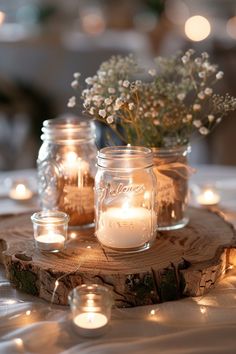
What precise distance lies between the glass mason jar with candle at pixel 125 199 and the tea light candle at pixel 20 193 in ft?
1.74

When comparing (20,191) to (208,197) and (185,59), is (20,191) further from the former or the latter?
Answer: (185,59)

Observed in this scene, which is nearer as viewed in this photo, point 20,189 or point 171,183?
point 171,183

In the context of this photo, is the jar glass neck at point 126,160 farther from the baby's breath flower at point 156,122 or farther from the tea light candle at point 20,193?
the tea light candle at point 20,193

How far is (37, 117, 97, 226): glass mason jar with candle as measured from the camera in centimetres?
136

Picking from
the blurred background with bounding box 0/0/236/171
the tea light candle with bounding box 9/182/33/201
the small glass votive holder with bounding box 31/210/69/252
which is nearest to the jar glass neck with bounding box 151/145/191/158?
the small glass votive holder with bounding box 31/210/69/252

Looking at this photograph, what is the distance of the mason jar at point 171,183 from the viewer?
1.32m

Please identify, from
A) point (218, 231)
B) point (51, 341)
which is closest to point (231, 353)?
point (51, 341)

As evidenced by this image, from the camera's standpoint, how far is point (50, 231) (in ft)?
4.04

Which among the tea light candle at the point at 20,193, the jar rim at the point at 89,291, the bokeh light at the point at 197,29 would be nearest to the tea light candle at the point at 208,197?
the tea light candle at the point at 20,193

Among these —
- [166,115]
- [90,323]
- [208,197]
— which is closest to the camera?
[90,323]

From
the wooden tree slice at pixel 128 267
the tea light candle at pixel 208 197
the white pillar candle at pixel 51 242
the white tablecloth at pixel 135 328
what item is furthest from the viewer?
the tea light candle at pixel 208 197

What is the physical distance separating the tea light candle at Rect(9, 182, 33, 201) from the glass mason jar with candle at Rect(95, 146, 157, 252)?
1.74 ft

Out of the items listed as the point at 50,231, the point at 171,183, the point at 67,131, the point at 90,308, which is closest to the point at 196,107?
the point at 171,183

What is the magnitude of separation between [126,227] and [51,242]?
158 millimetres
